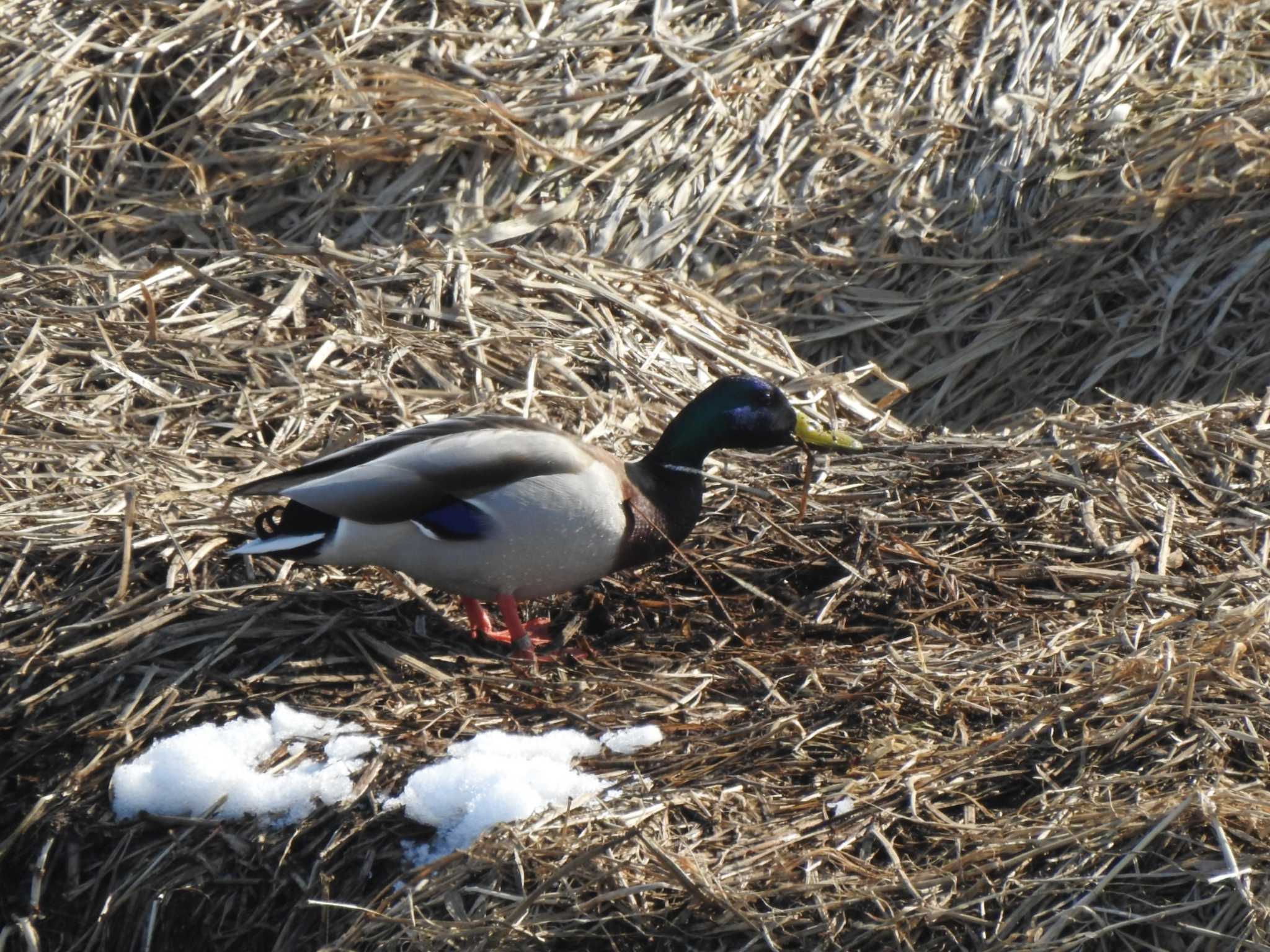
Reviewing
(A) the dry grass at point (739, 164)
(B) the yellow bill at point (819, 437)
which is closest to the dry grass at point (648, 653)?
(B) the yellow bill at point (819, 437)

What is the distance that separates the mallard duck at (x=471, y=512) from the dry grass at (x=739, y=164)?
6.07 feet

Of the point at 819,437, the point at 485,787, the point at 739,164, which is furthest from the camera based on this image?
the point at 739,164

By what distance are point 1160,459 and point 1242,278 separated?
4.23ft

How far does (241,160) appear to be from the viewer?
5.61 m

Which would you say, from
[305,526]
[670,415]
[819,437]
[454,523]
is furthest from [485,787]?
[670,415]

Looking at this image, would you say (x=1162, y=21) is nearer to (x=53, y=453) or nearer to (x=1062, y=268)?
(x=1062, y=268)

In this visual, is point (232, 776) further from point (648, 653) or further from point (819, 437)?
point (819, 437)

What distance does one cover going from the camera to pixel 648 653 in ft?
12.7

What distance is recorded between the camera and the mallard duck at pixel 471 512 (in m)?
3.66

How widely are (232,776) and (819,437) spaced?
1665 millimetres

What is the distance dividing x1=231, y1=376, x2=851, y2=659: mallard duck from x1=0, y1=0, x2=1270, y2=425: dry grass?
Answer: 1.85 meters

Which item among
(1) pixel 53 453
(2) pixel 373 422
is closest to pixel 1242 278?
(2) pixel 373 422

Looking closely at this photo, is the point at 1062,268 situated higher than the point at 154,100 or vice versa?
the point at 154,100

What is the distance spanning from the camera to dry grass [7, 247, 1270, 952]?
2.90 metres
